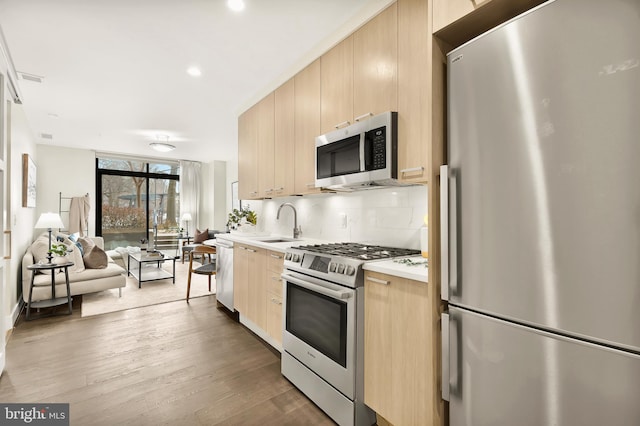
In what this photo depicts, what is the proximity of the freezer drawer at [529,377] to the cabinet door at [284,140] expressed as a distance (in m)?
2.06

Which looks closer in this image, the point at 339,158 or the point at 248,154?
the point at 339,158

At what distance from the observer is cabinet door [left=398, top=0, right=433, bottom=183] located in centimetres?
174

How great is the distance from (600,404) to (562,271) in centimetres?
37

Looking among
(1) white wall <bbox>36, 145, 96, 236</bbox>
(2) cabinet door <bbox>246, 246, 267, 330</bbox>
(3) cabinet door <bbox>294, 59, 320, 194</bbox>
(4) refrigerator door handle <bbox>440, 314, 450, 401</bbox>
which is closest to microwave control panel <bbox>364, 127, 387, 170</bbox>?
(3) cabinet door <bbox>294, 59, 320, 194</bbox>

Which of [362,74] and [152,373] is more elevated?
[362,74]

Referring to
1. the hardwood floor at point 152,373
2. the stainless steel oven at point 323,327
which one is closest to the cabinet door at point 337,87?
the stainless steel oven at point 323,327

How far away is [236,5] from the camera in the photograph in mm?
2049

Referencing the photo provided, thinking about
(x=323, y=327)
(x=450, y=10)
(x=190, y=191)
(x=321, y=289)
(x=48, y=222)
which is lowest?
(x=323, y=327)

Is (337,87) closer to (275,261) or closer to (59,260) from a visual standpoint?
(275,261)

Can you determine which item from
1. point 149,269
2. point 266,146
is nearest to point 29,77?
point 266,146

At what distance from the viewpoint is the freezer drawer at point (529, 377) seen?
2.77 feet

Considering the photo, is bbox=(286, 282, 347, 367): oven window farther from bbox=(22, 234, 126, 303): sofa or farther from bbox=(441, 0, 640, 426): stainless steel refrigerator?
bbox=(22, 234, 126, 303): sofa

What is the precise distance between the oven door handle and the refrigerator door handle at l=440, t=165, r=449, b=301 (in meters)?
0.60
